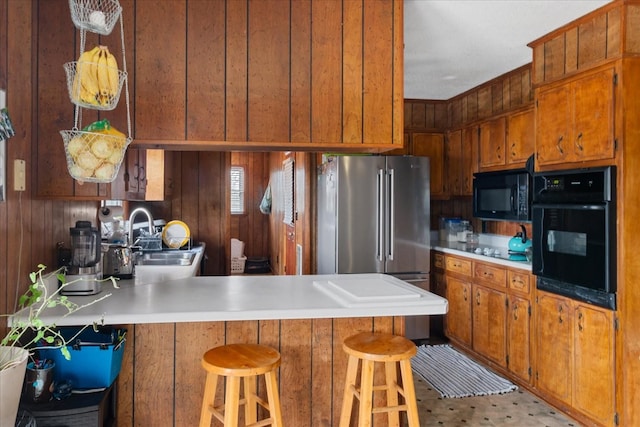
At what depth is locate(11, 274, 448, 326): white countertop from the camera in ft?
5.86

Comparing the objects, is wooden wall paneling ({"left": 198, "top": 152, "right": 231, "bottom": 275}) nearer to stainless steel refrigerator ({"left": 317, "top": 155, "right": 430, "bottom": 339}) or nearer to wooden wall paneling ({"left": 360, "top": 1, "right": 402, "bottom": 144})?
stainless steel refrigerator ({"left": 317, "top": 155, "right": 430, "bottom": 339})

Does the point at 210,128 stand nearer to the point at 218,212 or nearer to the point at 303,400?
the point at 303,400

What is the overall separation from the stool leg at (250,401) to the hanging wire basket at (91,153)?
3.37ft

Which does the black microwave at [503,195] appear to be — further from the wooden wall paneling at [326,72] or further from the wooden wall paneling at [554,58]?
the wooden wall paneling at [326,72]

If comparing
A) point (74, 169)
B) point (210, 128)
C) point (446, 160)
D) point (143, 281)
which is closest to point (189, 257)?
point (143, 281)

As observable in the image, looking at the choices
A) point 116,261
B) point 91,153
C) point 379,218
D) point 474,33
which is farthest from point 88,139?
point 379,218

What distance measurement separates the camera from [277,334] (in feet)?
6.98

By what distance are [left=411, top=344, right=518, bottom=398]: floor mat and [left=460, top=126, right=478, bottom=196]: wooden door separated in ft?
5.08

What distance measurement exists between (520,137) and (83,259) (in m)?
3.25

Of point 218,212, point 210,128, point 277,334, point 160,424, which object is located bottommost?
point 160,424

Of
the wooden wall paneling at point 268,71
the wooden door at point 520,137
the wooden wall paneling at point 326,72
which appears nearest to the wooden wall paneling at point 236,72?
the wooden wall paneling at point 268,71

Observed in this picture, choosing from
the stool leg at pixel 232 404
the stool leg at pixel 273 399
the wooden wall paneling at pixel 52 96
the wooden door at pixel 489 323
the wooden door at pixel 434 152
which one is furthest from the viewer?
the wooden door at pixel 434 152

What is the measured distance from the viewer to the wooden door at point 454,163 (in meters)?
4.60

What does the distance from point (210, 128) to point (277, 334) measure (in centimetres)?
103
